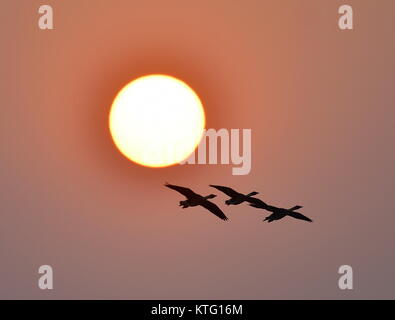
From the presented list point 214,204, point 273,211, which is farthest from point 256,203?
point 214,204

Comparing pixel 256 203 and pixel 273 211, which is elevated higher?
pixel 256 203

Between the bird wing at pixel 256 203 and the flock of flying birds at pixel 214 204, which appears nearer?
the flock of flying birds at pixel 214 204

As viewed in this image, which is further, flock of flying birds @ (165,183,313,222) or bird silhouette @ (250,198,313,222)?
bird silhouette @ (250,198,313,222)

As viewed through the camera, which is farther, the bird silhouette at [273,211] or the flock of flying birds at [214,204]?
the bird silhouette at [273,211]

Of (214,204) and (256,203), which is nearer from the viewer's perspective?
(214,204)

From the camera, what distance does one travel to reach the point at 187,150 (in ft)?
103

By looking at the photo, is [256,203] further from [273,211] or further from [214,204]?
[214,204]

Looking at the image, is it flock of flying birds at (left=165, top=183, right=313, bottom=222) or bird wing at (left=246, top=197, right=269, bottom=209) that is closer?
flock of flying birds at (left=165, top=183, right=313, bottom=222)

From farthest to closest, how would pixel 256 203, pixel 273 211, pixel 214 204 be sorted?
pixel 273 211 → pixel 256 203 → pixel 214 204
